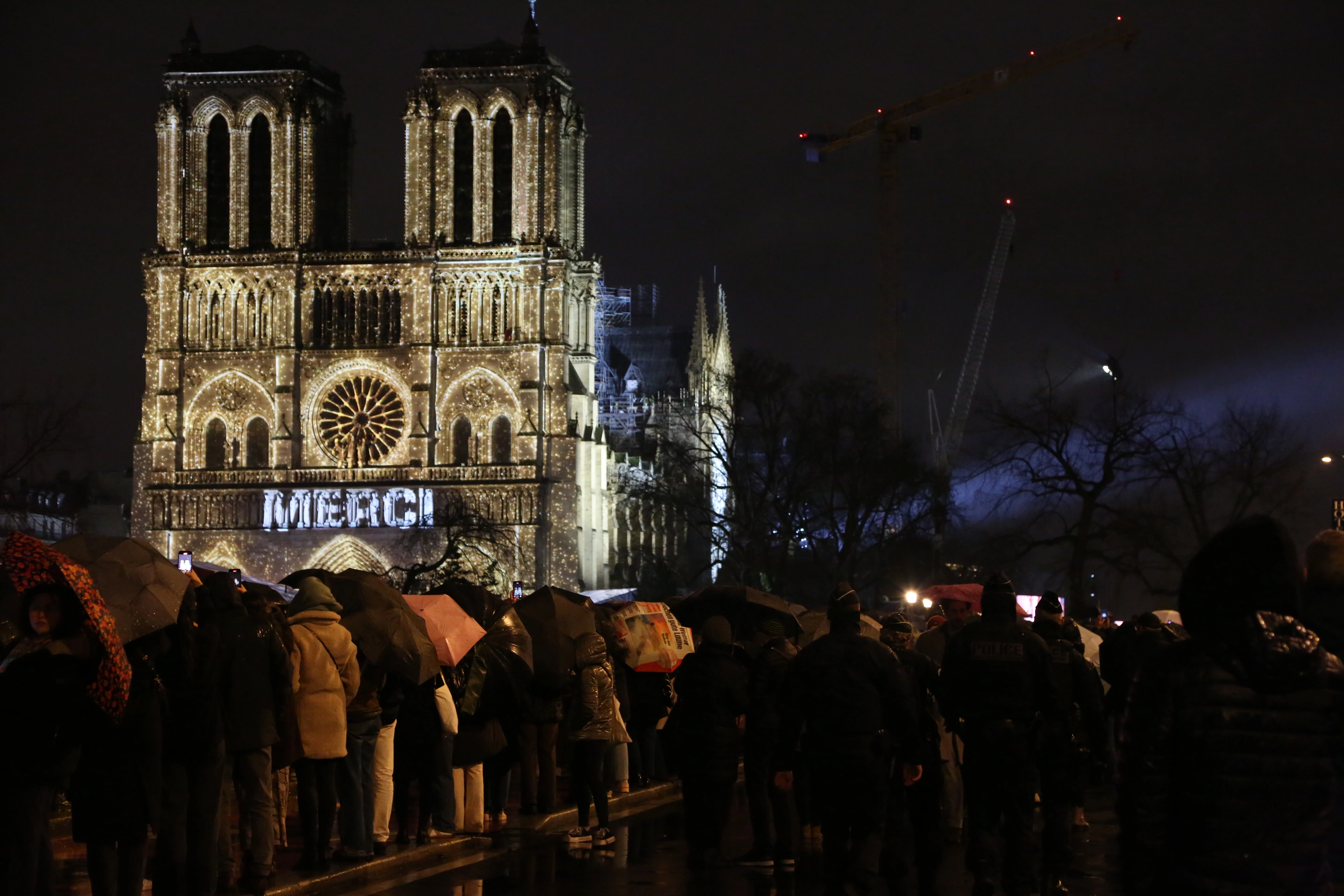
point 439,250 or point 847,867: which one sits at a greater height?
point 439,250

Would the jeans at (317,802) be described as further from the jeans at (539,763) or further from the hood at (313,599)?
the jeans at (539,763)

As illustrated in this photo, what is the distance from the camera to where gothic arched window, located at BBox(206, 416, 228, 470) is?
73.2m

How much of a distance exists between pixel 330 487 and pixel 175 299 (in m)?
8.93

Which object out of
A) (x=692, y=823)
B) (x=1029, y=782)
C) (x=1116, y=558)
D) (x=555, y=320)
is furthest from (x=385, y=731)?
(x=555, y=320)

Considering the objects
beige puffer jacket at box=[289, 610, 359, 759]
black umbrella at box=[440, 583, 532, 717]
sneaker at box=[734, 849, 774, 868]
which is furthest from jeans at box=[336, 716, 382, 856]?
sneaker at box=[734, 849, 774, 868]

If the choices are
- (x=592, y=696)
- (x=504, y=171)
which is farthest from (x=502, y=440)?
(x=592, y=696)

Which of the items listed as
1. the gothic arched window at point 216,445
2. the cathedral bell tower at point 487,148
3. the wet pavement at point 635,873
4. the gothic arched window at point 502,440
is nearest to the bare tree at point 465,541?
the gothic arched window at point 502,440

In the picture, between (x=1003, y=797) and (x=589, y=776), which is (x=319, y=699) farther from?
(x=1003, y=797)

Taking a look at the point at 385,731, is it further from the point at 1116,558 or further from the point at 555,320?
the point at 555,320

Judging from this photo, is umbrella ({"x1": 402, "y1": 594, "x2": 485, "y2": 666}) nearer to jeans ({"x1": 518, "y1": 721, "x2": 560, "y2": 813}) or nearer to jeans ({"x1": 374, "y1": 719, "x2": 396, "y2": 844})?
jeans ({"x1": 374, "y1": 719, "x2": 396, "y2": 844})

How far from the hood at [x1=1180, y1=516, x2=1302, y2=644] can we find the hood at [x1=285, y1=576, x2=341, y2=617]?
8.46 m

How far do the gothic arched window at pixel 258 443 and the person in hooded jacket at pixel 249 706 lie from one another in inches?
2440

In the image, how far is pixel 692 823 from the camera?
14.6 m

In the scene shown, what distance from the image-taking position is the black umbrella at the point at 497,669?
1596 cm
